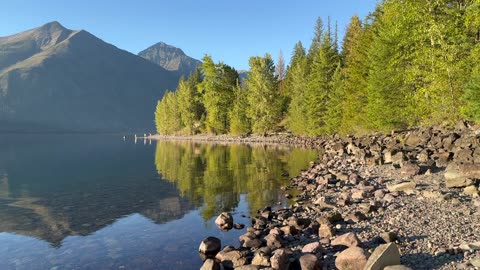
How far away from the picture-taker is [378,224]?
14297 millimetres

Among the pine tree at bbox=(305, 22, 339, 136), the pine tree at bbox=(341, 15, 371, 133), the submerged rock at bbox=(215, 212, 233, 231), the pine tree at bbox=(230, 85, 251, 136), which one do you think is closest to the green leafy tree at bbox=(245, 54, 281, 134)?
the pine tree at bbox=(230, 85, 251, 136)

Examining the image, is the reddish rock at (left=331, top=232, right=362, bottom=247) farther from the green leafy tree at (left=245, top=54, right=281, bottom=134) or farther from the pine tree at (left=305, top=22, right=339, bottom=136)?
the green leafy tree at (left=245, top=54, right=281, bottom=134)

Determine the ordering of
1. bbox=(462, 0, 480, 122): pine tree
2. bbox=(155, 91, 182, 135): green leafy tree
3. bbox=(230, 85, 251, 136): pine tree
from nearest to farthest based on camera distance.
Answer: bbox=(462, 0, 480, 122): pine tree
bbox=(230, 85, 251, 136): pine tree
bbox=(155, 91, 182, 135): green leafy tree

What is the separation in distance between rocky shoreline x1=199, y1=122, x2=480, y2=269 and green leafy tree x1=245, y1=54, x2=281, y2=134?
2417 inches

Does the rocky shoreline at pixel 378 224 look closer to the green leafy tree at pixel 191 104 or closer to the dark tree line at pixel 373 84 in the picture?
the dark tree line at pixel 373 84

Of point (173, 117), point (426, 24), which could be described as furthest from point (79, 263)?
point (173, 117)

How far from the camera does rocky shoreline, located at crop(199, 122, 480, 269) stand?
34.7 ft

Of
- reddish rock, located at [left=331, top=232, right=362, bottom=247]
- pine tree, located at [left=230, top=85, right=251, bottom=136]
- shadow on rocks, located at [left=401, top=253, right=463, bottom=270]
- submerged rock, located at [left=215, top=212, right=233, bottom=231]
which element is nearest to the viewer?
shadow on rocks, located at [left=401, top=253, right=463, bottom=270]

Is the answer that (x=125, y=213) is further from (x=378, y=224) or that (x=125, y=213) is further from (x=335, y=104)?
(x=335, y=104)

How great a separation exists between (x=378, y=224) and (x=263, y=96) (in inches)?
2887

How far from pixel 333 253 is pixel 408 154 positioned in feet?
59.5

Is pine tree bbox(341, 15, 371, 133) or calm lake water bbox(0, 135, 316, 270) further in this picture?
pine tree bbox(341, 15, 371, 133)

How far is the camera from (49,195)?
2897 centimetres

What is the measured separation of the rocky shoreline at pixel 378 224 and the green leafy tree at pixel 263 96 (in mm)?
61398
